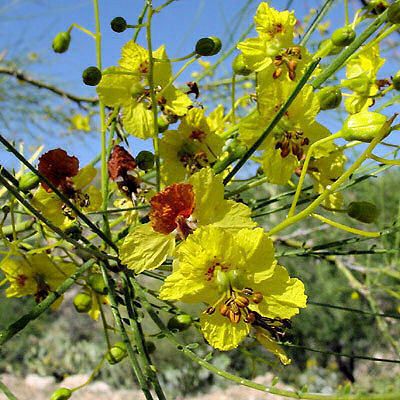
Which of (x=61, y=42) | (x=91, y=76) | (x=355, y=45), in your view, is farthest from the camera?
(x=61, y=42)

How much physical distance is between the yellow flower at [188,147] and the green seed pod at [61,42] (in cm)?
14

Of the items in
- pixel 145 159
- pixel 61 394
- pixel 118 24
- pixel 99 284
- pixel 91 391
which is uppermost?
pixel 118 24

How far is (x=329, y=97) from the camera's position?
1.54 ft

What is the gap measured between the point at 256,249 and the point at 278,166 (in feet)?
0.35

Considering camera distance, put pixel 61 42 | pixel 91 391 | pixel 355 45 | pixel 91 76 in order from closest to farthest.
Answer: pixel 355 45, pixel 91 76, pixel 61 42, pixel 91 391

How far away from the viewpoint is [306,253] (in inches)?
21.1

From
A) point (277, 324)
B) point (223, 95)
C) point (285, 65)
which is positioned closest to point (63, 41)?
point (285, 65)

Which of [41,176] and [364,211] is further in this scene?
[364,211]

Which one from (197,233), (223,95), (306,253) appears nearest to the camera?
(197,233)

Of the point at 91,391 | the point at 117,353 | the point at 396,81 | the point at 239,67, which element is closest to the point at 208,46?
the point at 239,67

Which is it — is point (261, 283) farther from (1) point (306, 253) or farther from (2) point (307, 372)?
(2) point (307, 372)

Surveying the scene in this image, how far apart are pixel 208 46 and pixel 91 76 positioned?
102 millimetres

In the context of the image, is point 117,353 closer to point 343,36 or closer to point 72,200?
point 72,200

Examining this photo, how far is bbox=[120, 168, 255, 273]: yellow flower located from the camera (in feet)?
1.39
